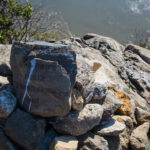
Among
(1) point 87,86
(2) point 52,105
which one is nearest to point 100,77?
(1) point 87,86

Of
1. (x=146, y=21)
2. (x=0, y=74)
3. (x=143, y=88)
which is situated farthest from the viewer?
(x=146, y=21)

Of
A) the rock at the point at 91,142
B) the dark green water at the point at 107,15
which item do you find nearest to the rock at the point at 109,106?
the rock at the point at 91,142

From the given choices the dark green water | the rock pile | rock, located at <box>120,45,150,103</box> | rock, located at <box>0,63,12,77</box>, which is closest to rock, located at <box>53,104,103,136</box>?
the rock pile

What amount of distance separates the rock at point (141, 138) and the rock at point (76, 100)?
131 cm

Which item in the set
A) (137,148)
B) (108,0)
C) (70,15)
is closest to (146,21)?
(108,0)

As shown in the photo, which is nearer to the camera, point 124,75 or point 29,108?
point 29,108

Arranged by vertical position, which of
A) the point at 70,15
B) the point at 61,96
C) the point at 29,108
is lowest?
the point at 70,15

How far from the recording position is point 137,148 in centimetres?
354

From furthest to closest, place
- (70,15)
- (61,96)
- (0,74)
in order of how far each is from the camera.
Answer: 1. (70,15)
2. (0,74)
3. (61,96)

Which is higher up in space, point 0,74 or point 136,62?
point 0,74

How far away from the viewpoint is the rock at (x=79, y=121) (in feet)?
9.39

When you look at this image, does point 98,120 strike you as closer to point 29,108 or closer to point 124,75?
point 29,108

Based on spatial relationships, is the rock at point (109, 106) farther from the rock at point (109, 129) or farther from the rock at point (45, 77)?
the rock at point (45, 77)

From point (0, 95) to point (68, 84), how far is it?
92 centimetres
